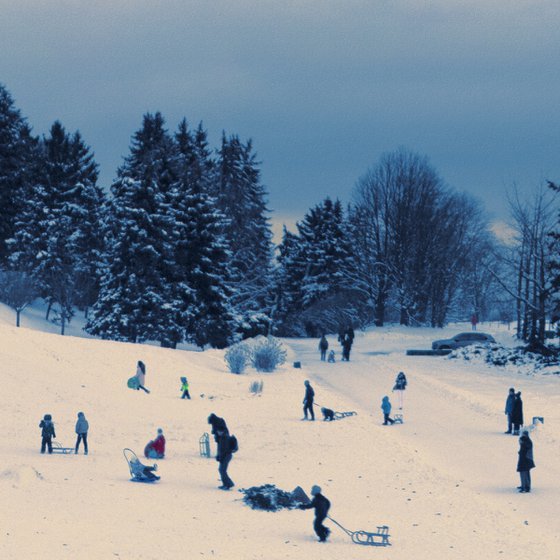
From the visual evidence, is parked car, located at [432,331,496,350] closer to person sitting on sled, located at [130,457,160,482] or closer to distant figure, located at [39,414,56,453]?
distant figure, located at [39,414,56,453]

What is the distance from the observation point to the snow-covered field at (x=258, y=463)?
15.5 meters

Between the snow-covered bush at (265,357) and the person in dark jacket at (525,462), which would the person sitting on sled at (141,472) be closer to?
the person in dark jacket at (525,462)

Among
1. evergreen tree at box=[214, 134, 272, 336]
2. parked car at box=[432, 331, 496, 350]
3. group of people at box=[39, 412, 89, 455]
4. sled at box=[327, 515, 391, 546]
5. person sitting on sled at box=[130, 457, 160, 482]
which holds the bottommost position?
sled at box=[327, 515, 391, 546]

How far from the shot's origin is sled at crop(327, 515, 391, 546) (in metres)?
15.6

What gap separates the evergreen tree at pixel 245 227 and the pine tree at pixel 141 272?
8.96 meters

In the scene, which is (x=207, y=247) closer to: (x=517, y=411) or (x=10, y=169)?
(x=10, y=169)

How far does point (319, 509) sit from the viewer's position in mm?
15625

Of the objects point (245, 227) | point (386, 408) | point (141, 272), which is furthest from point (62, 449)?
point (245, 227)

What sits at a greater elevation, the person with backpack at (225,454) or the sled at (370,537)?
the person with backpack at (225,454)

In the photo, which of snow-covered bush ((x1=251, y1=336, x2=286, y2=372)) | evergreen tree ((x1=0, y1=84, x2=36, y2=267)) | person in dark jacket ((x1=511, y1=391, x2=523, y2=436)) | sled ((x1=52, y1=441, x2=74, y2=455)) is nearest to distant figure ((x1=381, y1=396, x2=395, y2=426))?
person in dark jacket ((x1=511, y1=391, x2=523, y2=436))

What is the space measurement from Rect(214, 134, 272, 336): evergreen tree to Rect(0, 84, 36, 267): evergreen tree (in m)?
14.3

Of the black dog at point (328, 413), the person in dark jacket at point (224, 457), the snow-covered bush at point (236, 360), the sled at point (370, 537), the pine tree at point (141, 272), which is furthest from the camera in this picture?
the pine tree at point (141, 272)

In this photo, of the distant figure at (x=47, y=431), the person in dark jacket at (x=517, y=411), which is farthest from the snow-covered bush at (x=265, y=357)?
the distant figure at (x=47, y=431)

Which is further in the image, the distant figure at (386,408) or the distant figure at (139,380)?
the distant figure at (139,380)
